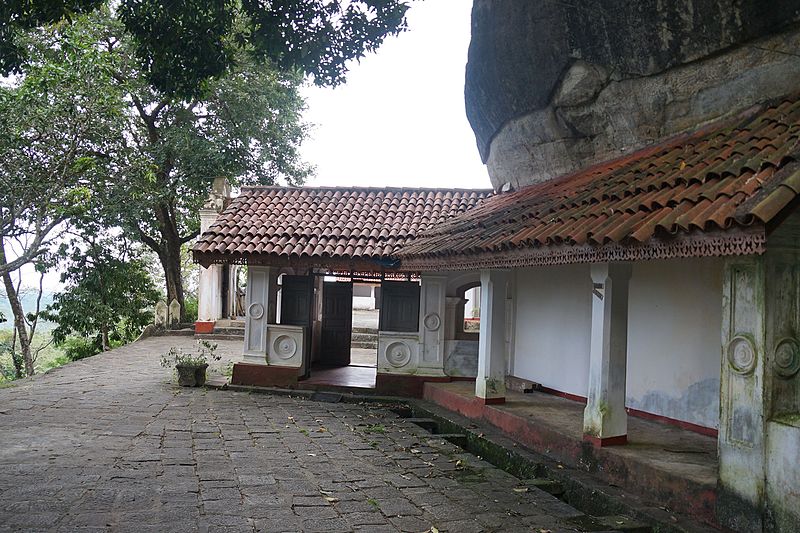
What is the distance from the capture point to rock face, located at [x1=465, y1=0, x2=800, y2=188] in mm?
6520

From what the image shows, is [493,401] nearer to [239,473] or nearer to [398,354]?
[398,354]

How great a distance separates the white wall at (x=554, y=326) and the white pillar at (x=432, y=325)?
52.0 inches

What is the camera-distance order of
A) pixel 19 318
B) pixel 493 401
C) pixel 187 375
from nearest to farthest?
pixel 493 401 → pixel 187 375 → pixel 19 318

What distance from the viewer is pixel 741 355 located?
15.4 feet

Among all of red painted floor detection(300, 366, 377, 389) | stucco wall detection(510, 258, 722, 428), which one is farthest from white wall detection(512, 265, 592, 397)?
red painted floor detection(300, 366, 377, 389)

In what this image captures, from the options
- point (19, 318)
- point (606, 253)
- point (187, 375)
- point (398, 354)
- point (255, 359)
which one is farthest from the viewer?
point (19, 318)

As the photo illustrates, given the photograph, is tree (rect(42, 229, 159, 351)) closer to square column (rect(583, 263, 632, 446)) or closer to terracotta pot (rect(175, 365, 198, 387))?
terracotta pot (rect(175, 365, 198, 387))

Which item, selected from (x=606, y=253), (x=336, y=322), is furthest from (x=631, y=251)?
(x=336, y=322)

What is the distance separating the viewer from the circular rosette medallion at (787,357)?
14.9 feet

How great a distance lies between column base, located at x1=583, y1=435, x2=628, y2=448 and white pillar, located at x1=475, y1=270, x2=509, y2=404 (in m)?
2.57

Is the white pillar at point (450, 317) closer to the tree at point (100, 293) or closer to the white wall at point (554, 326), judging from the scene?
the white wall at point (554, 326)

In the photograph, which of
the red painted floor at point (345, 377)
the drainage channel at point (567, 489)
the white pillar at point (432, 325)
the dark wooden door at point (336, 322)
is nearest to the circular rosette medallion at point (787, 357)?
the drainage channel at point (567, 489)

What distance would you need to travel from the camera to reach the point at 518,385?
10.6m

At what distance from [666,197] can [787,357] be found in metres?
1.54
